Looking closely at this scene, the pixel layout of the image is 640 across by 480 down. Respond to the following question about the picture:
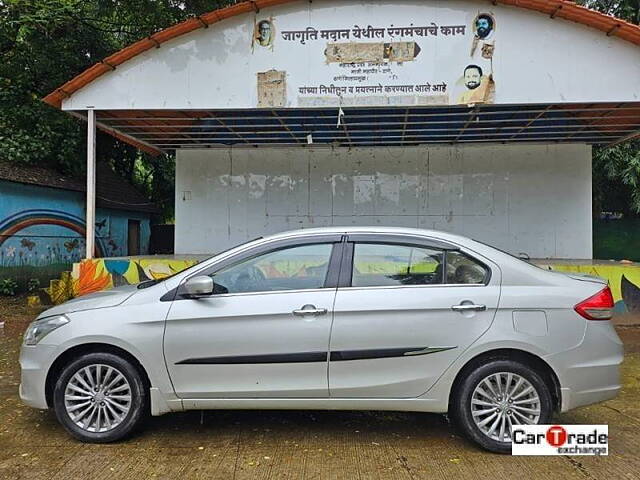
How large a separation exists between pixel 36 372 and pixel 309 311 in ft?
7.23

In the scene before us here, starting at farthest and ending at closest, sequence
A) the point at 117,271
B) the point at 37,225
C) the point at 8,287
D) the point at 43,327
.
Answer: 1. the point at 37,225
2. the point at 8,287
3. the point at 117,271
4. the point at 43,327

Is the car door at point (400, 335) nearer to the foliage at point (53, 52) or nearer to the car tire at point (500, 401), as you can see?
the car tire at point (500, 401)

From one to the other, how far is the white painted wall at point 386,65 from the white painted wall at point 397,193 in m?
4.68

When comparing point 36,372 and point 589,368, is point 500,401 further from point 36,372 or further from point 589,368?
point 36,372

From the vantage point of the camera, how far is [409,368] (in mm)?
3955

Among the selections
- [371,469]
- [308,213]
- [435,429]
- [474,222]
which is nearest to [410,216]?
[474,222]

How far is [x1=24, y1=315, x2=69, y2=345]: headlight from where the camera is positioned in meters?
4.12

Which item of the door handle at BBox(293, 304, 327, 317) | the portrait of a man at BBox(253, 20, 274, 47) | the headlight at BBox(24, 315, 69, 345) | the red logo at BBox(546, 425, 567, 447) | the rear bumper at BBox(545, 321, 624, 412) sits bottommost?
the red logo at BBox(546, 425, 567, 447)

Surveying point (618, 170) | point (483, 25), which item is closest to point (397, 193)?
point (483, 25)

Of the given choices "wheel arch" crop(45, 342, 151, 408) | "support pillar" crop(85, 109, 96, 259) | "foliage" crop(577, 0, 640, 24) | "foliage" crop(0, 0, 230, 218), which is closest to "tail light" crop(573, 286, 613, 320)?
"wheel arch" crop(45, 342, 151, 408)

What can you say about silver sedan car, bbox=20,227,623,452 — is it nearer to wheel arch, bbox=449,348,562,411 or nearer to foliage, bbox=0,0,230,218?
wheel arch, bbox=449,348,562,411

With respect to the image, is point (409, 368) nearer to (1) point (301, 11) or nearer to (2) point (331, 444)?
(2) point (331, 444)

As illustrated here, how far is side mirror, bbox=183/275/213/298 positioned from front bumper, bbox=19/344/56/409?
1140 millimetres

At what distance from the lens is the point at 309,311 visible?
Answer: 3.96 m
